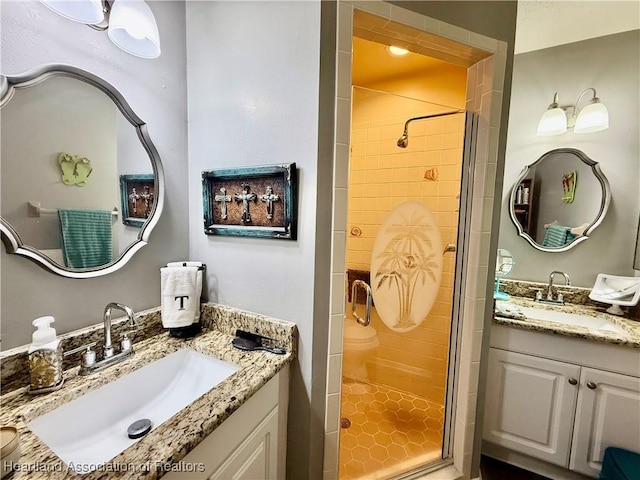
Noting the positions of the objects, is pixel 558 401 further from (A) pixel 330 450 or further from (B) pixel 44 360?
(B) pixel 44 360

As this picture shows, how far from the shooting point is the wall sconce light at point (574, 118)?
1562mm

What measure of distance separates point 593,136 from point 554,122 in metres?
0.27

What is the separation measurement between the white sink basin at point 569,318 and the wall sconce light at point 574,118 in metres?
1.13

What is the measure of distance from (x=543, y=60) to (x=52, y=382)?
298 centimetres

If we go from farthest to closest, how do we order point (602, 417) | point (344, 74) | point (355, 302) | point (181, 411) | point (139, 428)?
point (355, 302), point (602, 417), point (344, 74), point (139, 428), point (181, 411)

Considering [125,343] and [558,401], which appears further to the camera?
[558,401]

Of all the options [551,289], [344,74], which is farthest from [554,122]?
[344,74]

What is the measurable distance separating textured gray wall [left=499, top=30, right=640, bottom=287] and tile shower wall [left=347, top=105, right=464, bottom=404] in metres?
0.77

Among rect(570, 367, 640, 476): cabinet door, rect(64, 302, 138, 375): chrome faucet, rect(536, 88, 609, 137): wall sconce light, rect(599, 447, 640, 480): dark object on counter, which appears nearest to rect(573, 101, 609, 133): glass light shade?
rect(536, 88, 609, 137): wall sconce light

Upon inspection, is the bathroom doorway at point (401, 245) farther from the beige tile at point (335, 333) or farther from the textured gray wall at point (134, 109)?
the textured gray wall at point (134, 109)

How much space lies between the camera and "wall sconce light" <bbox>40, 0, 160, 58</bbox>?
0.82m

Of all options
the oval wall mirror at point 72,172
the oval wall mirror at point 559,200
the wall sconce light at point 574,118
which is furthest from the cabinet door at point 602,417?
the oval wall mirror at point 72,172

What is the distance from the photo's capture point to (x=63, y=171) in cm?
91

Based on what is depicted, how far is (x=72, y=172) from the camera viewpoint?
93cm
